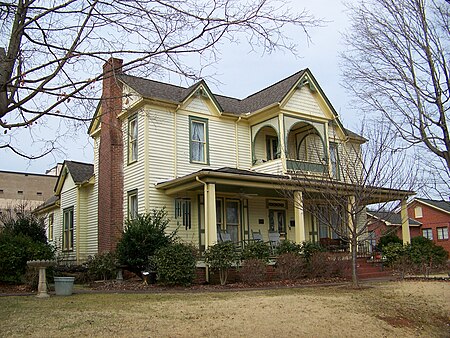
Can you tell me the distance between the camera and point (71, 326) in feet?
28.0

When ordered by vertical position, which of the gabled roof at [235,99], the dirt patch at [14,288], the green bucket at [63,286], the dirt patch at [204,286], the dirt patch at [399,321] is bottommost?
the dirt patch at [399,321]

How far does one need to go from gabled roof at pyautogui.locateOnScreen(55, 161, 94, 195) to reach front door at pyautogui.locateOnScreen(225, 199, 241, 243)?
25.7ft

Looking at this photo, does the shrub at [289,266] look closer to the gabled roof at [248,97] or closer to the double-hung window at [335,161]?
the double-hung window at [335,161]

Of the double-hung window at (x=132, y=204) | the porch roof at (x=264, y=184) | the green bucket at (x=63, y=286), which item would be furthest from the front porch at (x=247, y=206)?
the green bucket at (x=63, y=286)

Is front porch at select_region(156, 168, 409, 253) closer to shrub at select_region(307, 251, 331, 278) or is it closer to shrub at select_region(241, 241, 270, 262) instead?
shrub at select_region(241, 241, 270, 262)

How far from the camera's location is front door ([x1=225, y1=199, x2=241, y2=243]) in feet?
69.8

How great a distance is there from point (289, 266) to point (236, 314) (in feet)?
23.5

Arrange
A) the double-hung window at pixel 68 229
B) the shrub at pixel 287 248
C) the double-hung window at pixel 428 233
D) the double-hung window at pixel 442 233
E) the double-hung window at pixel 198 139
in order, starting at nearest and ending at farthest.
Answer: the shrub at pixel 287 248
the double-hung window at pixel 198 139
the double-hung window at pixel 68 229
the double-hung window at pixel 442 233
the double-hung window at pixel 428 233

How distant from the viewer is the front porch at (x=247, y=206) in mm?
17562

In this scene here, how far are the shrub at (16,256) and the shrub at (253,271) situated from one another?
6363 mm

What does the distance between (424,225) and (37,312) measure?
4520 centimetres

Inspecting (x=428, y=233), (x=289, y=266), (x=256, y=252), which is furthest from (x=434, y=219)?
(x=256, y=252)

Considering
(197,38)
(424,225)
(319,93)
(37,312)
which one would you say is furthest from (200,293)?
(424,225)

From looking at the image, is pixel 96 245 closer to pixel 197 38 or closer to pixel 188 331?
pixel 188 331
